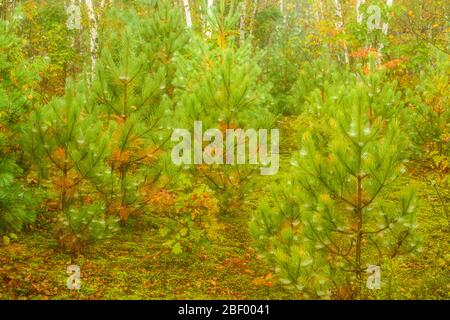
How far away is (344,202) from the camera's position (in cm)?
531

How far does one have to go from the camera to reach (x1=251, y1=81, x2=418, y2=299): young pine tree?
490 cm

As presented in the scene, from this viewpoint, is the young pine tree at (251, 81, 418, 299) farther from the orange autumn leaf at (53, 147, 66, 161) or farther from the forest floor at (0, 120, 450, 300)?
the orange autumn leaf at (53, 147, 66, 161)

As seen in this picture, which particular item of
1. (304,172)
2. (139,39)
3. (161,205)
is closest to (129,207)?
(161,205)

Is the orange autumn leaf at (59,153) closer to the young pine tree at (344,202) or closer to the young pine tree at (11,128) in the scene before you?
the young pine tree at (11,128)

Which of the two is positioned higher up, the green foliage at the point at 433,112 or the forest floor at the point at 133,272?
the green foliage at the point at 433,112

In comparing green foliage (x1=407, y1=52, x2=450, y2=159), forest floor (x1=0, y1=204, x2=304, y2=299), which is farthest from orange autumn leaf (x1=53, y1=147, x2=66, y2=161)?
green foliage (x1=407, y1=52, x2=450, y2=159)

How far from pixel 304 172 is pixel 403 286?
2.66m

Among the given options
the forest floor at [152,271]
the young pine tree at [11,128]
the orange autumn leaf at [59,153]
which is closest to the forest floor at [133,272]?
the forest floor at [152,271]

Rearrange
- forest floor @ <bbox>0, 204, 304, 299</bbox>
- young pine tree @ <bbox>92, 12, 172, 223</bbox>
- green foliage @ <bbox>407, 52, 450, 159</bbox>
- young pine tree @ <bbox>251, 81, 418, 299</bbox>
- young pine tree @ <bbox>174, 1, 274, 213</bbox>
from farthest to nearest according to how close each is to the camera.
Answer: green foliage @ <bbox>407, 52, 450, 159</bbox>
young pine tree @ <bbox>174, 1, 274, 213</bbox>
young pine tree @ <bbox>92, 12, 172, 223</bbox>
forest floor @ <bbox>0, 204, 304, 299</bbox>
young pine tree @ <bbox>251, 81, 418, 299</bbox>

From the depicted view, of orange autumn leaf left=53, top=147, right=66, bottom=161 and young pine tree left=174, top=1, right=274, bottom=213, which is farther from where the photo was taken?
young pine tree left=174, top=1, right=274, bottom=213

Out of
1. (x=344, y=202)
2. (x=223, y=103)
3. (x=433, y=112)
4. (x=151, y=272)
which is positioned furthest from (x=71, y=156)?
(x=433, y=112)

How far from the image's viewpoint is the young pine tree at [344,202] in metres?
4.90

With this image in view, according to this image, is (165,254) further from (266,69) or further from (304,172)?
(266,69)

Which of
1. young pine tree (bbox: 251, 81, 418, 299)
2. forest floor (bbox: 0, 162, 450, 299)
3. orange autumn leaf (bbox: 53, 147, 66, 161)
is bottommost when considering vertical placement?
forest floor (bbox: 0, 162, 450, 299)
